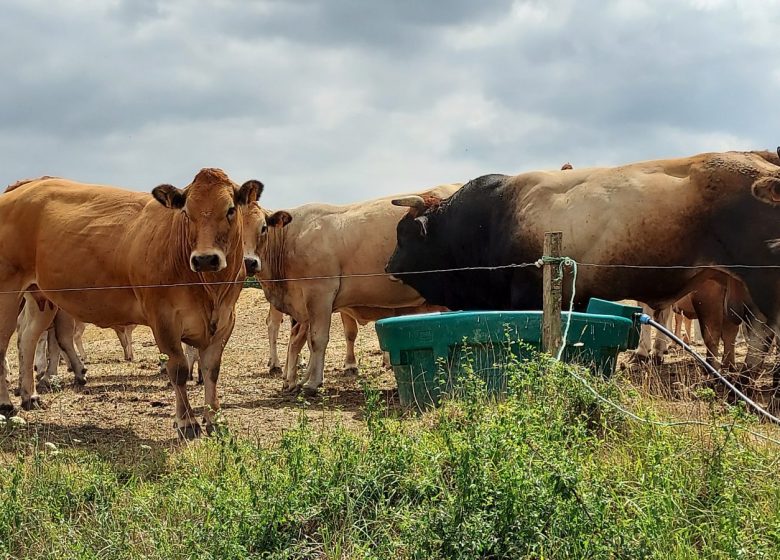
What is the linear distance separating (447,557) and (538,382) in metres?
1.53

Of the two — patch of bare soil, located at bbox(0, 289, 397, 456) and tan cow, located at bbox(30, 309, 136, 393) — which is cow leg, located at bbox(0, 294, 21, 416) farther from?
tan cow, located at bbox(30, 309, 136, 393)

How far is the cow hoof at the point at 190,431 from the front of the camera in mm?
7529

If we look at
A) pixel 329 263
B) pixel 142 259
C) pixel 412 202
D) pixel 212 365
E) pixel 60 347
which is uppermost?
pixel 412 202

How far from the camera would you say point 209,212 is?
7742mm

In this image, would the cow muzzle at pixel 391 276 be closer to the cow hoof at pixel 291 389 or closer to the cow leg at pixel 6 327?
the cow hoof at pixel 291 389

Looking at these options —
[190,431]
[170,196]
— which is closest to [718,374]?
[190,431]

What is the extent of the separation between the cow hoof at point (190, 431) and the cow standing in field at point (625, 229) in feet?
12.1

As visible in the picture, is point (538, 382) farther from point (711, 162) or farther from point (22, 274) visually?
point (22, 274)

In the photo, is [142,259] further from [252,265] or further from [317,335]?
[317,335]

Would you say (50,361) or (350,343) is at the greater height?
(50,361)

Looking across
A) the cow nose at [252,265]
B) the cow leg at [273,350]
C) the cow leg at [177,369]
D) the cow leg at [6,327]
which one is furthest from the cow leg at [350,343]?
the cow leg at [177,369]

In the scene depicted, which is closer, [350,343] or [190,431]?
[190,431]

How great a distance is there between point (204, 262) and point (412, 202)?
14.5 feet

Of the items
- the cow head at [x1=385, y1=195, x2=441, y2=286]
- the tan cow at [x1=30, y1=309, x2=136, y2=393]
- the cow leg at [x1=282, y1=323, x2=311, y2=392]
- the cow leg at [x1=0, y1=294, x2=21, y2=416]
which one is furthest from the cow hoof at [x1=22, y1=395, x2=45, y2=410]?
the cow head at [x1=385, y1=195, x2=441, y2=286]
